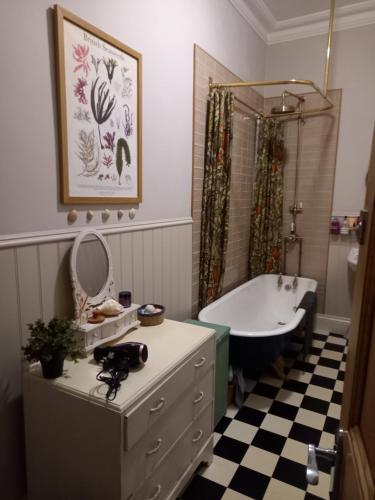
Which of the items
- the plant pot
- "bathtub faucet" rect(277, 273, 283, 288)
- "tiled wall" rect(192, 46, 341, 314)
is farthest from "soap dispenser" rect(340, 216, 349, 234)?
the plant pot

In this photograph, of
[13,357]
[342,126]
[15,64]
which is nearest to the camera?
[15,64]

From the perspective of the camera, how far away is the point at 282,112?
9.96 ft

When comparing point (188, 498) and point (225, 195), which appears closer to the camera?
point (188, 498)

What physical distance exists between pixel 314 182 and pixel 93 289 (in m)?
2.77

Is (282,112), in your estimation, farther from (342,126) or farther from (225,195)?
(225,195)

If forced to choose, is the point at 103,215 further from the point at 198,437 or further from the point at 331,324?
the point at 331,324

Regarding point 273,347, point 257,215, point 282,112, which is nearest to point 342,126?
point 282,112

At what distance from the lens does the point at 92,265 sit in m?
1.58

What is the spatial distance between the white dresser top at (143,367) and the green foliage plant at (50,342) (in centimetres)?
9

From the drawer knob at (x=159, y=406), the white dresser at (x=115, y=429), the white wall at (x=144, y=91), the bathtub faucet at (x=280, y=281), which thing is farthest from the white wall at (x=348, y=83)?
the drawer knob at (x=159, y=406)

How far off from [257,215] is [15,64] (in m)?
2.66

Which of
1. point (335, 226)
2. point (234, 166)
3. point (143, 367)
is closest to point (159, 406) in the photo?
point (143, 367)

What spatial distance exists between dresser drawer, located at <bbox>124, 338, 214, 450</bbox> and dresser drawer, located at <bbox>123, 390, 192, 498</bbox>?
0.14 feet

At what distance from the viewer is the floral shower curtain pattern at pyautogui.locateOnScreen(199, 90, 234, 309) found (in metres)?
2.48
